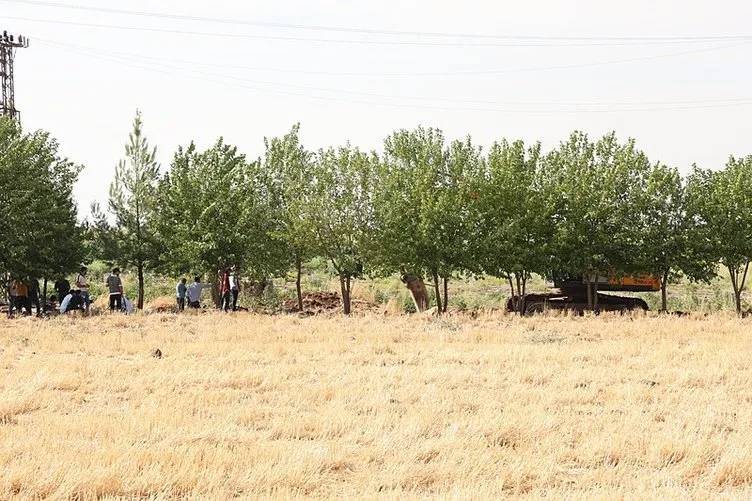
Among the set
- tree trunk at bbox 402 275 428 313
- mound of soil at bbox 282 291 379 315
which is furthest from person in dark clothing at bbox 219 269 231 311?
tree trunk at bbox 402 275 428 313

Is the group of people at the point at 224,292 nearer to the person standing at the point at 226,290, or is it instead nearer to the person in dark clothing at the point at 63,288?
the person standing at the point at 226,290

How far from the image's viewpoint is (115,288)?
2988cm

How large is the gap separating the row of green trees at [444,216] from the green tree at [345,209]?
0.16ft

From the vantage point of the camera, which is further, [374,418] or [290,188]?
[290,188]

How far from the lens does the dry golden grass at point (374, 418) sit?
24.3 feet

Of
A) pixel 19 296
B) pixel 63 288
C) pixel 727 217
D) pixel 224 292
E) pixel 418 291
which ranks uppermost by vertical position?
pixel 727 217

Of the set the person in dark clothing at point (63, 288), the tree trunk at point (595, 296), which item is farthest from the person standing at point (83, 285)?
the tree trunk at point (595, 296)

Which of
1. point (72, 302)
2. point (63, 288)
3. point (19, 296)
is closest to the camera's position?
point (72, 302)

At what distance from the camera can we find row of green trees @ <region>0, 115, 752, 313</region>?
30.3 m

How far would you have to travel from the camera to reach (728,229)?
30234 millimetres

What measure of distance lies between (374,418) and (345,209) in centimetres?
2237

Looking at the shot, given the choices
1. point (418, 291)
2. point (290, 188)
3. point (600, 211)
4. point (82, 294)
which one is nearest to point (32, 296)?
point (82, 294)

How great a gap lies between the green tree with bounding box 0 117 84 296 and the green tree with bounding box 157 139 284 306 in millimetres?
3712

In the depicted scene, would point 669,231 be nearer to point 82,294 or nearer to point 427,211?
point 427,211
